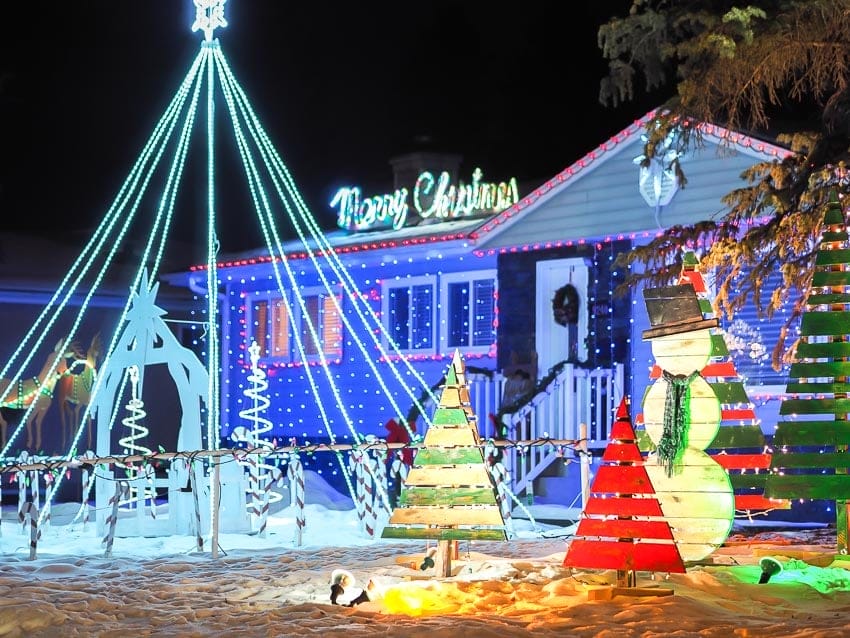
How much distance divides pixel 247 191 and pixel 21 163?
7404 millimetres

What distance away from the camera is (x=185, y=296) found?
3300 cm

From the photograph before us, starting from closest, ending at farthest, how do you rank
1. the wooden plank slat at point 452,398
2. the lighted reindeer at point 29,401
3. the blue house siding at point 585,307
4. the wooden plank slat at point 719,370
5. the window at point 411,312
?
the wooden plank slat at point 452,398
the wooden plank slat at point 719,370
the blue house siding at point 585,307
the window at point 411,312
the lighted reindeer at point 29,401

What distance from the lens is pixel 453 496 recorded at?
11453 millimetres

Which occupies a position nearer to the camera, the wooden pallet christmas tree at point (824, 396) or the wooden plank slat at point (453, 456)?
the wooden plank slat at point (453, 456)

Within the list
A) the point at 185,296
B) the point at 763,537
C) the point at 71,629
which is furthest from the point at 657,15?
the point at 185,296

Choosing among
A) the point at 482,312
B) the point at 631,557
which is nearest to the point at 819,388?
the point at 631,557

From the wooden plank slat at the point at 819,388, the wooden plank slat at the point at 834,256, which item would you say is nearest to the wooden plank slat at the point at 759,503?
the wooden plank slat at the point at 819,388

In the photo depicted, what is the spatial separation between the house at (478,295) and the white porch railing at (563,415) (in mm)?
27

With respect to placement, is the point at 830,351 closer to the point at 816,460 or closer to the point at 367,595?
the point at 816,460

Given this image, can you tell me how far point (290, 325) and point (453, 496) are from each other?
14927 mm

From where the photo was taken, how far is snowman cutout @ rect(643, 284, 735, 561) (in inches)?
439

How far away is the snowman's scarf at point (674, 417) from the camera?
442 inches

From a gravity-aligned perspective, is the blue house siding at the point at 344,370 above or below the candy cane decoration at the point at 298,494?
above

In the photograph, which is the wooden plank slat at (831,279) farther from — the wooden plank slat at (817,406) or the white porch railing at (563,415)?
the white porch railing at (563,415)
